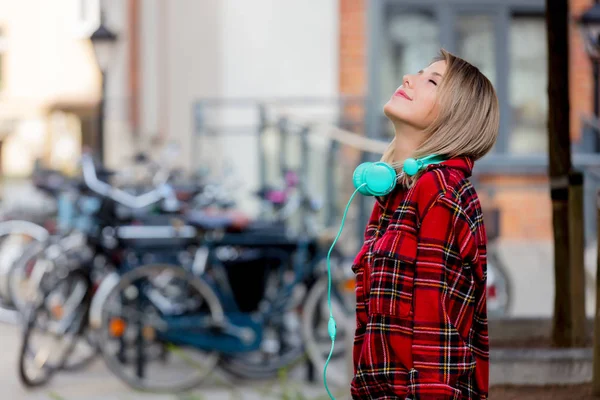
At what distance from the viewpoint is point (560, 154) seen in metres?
3.93

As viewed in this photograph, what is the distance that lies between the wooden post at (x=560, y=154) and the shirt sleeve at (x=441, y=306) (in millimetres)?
1799

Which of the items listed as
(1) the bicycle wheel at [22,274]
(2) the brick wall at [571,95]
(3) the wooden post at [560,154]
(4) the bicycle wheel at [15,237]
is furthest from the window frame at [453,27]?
(3) the wooden post at [560,154]

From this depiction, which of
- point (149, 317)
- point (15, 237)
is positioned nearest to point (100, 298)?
point (149, 317)

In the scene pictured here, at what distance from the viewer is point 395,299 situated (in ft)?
7.09

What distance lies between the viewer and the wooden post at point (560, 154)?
12.7 feet

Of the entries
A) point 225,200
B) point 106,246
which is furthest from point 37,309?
point 225,200

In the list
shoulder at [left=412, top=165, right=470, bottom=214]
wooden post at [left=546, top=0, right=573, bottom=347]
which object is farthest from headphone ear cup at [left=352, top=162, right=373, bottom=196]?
wooden post at [left=546, top=0, right=573, bottom=347]

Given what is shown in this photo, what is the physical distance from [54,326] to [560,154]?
3.73 meters

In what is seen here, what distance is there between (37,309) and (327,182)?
8.57 ft

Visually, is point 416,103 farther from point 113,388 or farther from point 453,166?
point 113,388

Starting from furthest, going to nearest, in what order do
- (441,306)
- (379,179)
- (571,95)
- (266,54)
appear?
(266,54), (571,95), (379,179), (441,306)

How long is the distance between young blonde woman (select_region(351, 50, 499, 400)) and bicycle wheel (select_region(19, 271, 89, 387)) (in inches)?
173

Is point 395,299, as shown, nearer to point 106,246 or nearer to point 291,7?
point 106,246

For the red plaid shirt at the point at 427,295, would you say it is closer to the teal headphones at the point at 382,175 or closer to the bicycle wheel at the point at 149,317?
the teal headphones at the point at 382,175
